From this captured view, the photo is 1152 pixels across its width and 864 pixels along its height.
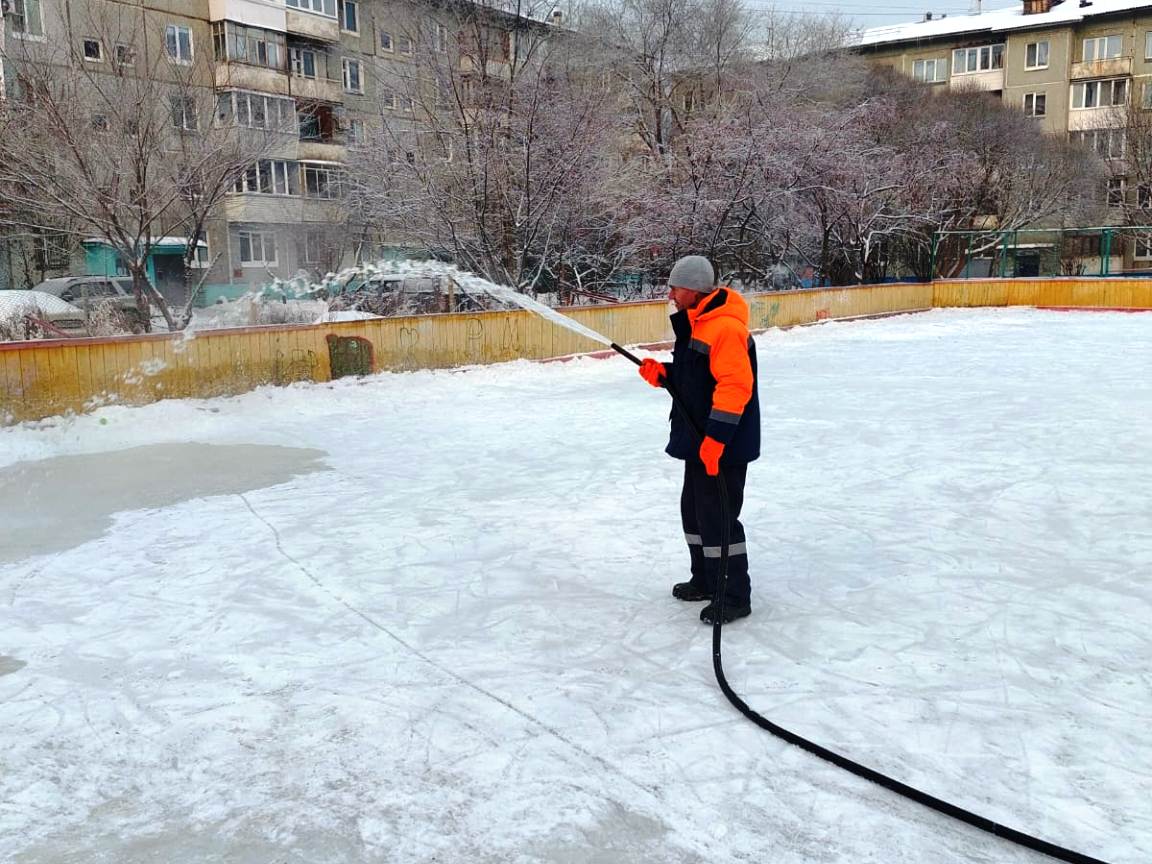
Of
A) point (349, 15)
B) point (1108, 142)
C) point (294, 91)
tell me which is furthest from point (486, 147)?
point (1108, 142)

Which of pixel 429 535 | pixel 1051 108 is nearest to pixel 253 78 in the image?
pixel 429 535

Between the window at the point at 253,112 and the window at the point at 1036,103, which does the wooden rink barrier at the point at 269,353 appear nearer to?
the window at the point at 253,112

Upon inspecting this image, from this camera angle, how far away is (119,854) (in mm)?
2869

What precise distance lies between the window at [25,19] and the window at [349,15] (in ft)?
67.5

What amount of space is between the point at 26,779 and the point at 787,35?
3431 cm

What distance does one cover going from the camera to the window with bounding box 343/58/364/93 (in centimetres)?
3778

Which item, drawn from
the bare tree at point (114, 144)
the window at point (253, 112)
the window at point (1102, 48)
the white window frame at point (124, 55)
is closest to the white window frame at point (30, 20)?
the bare tree at point (114, 144)

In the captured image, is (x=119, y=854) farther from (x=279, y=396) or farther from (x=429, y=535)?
(x=279, y=396)

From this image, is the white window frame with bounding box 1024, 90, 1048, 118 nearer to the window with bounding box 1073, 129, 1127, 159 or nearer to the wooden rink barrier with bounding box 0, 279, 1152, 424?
the window with bounding box 1073, 129, 1127, 159

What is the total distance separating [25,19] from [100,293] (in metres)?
4.88

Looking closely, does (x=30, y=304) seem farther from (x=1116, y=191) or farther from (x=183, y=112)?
(x=1116, y=191)

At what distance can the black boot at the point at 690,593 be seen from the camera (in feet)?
16.1

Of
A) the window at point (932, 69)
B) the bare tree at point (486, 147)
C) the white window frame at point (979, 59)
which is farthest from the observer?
the window at point (932, 69)

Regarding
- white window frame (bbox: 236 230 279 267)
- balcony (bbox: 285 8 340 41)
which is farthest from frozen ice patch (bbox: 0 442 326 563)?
balcony (bbox: 285 8 340 41)
